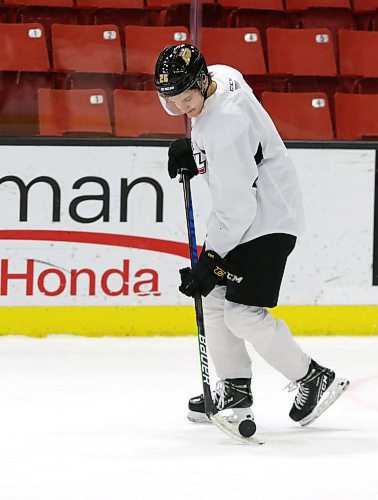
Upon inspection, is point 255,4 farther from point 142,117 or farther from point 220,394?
point 220,394

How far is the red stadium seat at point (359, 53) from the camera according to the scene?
5773 mm

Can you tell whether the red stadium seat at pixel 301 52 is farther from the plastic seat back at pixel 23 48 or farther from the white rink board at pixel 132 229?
the plastic seat back at pixel 23 48

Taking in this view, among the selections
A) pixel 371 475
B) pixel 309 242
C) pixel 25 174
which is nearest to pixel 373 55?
pixel 309 242

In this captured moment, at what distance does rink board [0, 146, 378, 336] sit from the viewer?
5.11 m

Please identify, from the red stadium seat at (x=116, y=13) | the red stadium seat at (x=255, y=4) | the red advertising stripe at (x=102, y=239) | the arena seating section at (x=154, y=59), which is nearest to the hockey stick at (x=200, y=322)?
the red advertising stripe at (x=102, y=239)

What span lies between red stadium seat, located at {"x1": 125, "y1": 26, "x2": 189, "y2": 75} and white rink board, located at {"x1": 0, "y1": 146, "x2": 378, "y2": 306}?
0.50 metres

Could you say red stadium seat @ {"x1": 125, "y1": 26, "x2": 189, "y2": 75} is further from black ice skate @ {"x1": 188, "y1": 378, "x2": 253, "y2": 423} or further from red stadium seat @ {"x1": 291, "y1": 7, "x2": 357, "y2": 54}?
black ice skate @ {"x1": 188, "y1": 378, "x2": 253, "y2": 423}

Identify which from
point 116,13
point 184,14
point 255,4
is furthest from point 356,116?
point 116,13

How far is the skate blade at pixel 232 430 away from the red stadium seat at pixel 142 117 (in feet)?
7.71

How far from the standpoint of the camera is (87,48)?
17.9 feet

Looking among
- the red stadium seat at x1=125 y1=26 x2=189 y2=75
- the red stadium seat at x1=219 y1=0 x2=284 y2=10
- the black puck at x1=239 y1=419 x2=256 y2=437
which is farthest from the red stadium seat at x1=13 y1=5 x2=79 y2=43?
the black puck at x1=239 y1=419 x2=256 y2=437

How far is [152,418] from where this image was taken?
11.5 ft

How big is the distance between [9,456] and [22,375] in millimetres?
1348

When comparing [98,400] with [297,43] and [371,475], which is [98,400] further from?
[297,43]
